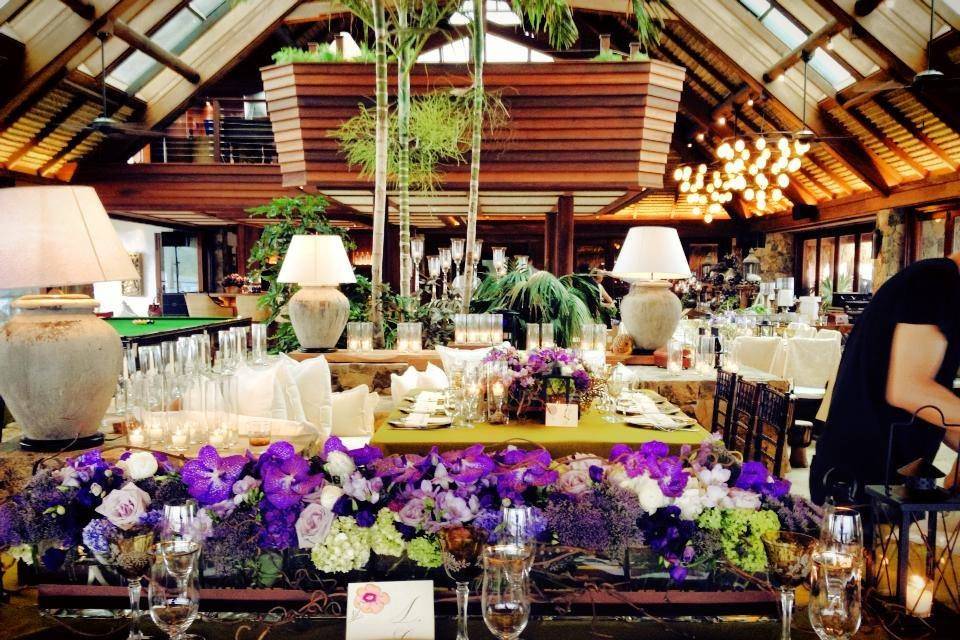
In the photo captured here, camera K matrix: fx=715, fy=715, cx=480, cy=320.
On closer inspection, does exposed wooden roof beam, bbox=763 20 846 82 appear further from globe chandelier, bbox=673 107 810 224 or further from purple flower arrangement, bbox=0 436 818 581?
purple flower arrangement, bbox=0 436 818 581

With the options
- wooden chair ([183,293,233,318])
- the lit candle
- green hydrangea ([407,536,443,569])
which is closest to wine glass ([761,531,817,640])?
the lit candle

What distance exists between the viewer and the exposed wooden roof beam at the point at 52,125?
10.4 meters

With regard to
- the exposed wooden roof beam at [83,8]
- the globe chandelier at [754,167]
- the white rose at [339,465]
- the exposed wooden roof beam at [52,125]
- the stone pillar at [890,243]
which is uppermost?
the exposed wooden roof beam at [83,8]

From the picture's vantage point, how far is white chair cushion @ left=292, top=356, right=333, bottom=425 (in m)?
3.62

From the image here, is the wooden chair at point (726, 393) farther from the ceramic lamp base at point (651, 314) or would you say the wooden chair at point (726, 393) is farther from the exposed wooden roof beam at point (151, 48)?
the exposed wooden roof beam at point (151, 48)

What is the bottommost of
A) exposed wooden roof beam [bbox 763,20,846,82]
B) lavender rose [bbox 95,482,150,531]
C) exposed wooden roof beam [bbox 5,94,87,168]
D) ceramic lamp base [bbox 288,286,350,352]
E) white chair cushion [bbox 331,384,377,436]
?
white chair cushion [bbox 331,384,377,436]

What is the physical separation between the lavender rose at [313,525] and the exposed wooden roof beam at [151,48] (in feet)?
32.2

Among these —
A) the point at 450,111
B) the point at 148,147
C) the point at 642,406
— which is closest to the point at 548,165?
the point at 450,111

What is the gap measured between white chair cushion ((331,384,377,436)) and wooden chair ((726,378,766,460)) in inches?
77.3

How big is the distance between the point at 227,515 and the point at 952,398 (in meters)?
1.86

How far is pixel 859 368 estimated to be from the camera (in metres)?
2.09

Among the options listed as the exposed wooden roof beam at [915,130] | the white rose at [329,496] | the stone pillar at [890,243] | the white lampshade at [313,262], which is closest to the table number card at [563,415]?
the white rose at [329,496]

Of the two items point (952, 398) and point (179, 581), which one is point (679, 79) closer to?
point (952, 398)

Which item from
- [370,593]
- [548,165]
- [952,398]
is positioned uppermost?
[548,165]
